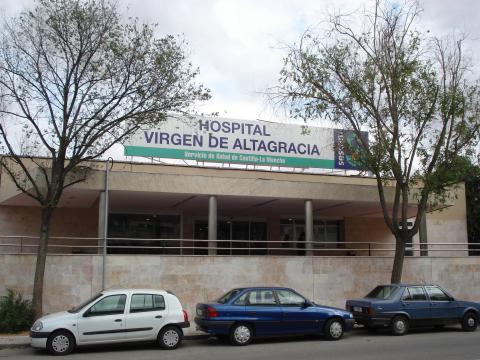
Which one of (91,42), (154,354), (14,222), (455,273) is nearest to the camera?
(154,354)

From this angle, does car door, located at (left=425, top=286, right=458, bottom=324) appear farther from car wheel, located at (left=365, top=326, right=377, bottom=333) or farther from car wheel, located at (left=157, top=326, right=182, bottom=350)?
car wheel, located at (left=157, top=326, right=182, bottom=350)

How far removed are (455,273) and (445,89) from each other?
7549mm

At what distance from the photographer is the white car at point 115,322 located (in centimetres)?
1207

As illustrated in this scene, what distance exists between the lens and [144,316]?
42.3ft

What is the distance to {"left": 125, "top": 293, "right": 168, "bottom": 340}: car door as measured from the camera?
1271 cm

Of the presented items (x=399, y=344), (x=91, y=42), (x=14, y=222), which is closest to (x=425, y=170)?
(x=399, y=344)

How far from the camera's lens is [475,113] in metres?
18.9

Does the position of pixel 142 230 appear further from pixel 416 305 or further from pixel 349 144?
pixel 416 305

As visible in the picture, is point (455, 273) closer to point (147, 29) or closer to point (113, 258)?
point (113, 258)

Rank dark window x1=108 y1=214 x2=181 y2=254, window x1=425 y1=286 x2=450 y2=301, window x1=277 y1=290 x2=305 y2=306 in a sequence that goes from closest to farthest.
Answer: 1. window x1=277 y1=290 x2=305 y2=306
2. window x1=425 y1=286 x2=450 y2=301
3. dark window x1=108 y1=214 x2=181 y2=254

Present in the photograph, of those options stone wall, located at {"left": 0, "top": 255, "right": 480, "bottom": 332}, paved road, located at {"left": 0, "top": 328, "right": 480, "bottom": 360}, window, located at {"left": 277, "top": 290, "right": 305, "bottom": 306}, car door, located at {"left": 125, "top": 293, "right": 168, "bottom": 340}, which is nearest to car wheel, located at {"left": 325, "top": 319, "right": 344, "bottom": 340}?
paved road, located at {"left": 0, "top": 328, "right": 480, "bottom": 360}

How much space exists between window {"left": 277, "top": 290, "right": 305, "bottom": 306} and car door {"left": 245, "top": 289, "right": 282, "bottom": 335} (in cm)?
21

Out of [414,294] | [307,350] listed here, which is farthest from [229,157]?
Answer: [307,350]

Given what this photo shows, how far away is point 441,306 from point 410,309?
44.8 inches
